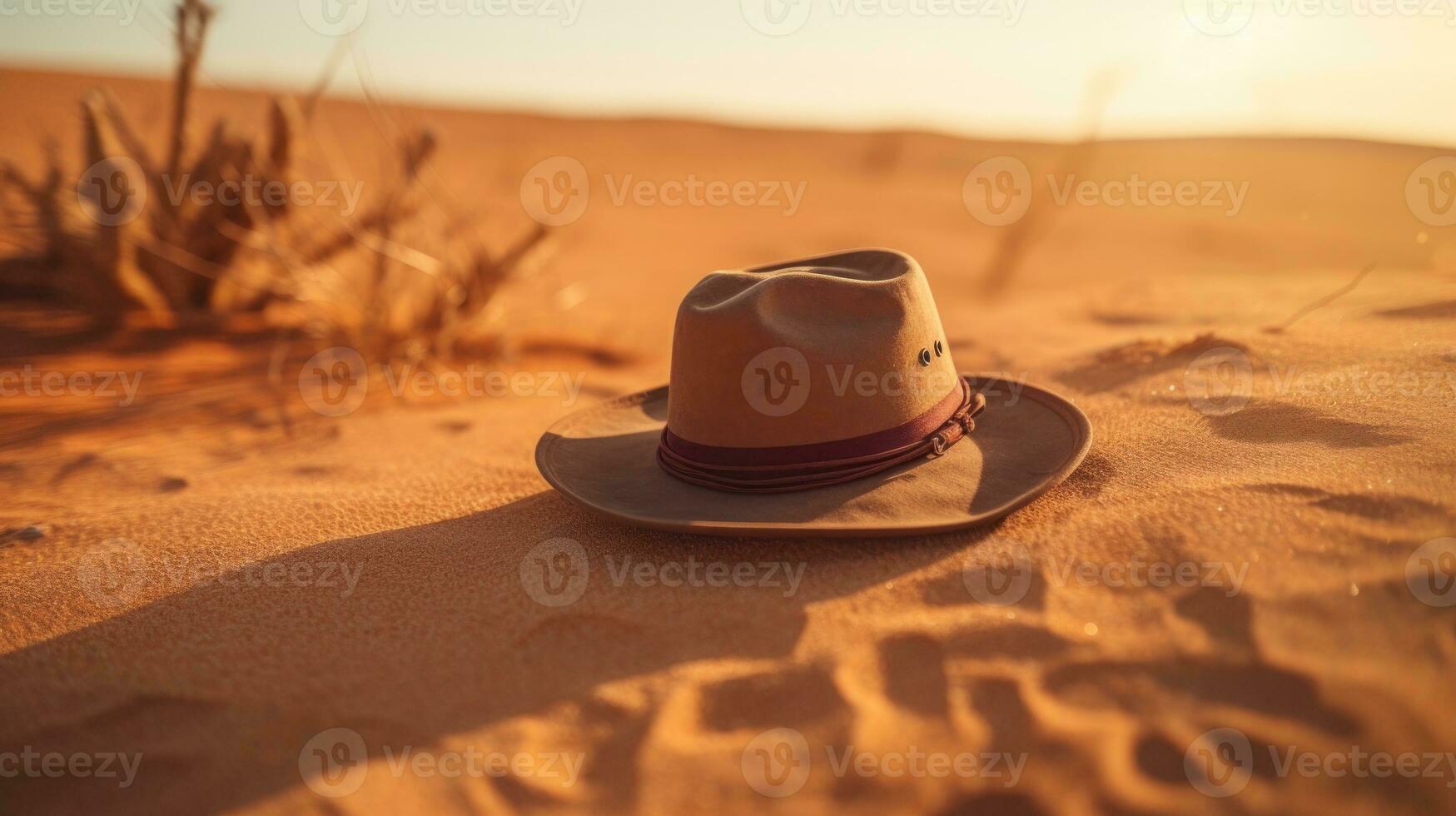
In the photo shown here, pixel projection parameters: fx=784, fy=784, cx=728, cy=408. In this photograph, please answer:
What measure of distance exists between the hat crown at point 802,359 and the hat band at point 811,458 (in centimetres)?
2

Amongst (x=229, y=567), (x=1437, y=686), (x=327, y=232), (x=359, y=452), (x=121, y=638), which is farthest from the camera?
(x=327, y=232)

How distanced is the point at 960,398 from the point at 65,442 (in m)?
3.58

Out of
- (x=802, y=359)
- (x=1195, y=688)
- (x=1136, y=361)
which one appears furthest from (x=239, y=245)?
(x=1195, y=688)

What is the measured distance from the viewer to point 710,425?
2.04 metres

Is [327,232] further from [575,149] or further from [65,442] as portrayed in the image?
[575,149]

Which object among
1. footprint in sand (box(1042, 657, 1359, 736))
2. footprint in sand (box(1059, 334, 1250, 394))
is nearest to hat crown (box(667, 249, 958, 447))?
footprint in sand (box(1042, 657, 1359, 736))

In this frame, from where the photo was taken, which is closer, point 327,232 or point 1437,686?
point 1437,686

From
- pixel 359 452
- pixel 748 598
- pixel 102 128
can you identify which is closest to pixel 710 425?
pixel 748 598

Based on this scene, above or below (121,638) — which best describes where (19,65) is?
above

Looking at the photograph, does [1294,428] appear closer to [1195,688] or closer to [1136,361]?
[1136,361]

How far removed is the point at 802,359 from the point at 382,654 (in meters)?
1.19

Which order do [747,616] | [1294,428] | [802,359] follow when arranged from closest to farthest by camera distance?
[747,616] → [802,359] → [1294,428]

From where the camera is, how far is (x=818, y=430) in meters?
1.97

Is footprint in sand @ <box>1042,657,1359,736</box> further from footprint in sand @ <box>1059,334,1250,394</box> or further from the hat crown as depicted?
footprint in sand @ <box>1059,334,1250,394</box>
